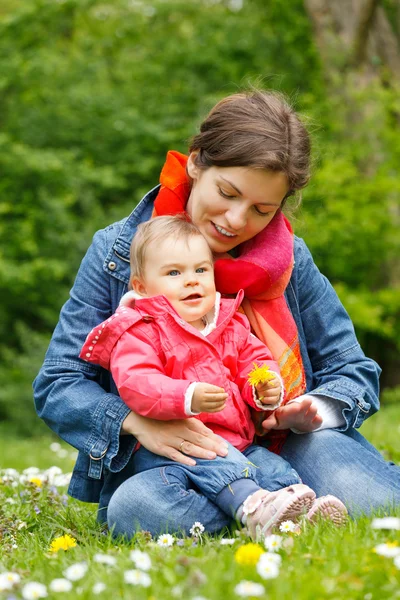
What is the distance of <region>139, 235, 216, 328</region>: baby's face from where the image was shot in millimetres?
2961

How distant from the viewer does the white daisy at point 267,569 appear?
191cm

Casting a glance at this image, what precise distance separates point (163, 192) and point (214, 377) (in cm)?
85

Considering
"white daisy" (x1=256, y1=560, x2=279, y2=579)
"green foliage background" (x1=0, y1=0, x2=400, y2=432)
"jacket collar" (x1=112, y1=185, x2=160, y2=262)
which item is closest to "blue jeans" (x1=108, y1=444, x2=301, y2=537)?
"white daisy" (x1=256, y1=560, x2=279, y2=579)

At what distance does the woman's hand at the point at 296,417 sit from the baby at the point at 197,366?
7 centimetres

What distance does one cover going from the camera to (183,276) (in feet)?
9.78

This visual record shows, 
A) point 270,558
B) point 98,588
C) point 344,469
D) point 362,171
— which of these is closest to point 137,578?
point 98,588

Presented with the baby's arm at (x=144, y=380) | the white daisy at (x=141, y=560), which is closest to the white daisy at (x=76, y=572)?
the white daisy at (x=141, y=560)

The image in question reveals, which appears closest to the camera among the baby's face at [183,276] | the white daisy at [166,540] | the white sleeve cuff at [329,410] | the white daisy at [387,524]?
the white daisy at [387,524]

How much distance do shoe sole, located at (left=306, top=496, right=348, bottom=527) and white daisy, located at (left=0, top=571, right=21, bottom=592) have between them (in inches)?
36.5

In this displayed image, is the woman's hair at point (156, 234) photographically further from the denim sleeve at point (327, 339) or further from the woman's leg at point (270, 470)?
the woman's leg at point (270, 470)

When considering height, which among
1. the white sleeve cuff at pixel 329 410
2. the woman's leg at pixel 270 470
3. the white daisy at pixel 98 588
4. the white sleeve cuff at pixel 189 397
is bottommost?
the woman's leg at pixel 270 470

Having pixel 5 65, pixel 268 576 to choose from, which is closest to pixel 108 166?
pixel 5 65

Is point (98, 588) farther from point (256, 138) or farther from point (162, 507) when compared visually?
point (256, 138)

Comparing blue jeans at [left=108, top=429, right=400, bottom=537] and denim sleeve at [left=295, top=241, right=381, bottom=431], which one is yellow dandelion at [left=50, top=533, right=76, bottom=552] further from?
denim sleeve at [left=295, top=241, right=381, bottom=431]
